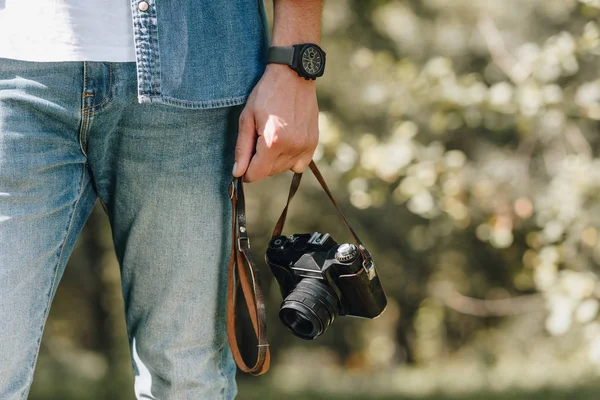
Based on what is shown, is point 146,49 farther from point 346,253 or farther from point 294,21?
point 346,253

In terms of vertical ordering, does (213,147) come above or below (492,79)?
above

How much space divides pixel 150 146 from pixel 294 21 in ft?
1.14

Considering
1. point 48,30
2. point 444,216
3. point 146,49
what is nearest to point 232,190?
point 146,49

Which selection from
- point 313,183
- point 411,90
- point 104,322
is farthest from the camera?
point 104,322

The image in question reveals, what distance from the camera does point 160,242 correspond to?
3.98 feet

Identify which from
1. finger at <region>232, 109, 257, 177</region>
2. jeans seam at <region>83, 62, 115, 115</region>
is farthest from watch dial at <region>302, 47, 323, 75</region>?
jeans seam at <region>83, 62, 115, 115</region>

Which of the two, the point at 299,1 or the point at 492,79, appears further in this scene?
the point at 492,79

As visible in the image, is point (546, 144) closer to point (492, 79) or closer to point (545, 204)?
point (492, 79)

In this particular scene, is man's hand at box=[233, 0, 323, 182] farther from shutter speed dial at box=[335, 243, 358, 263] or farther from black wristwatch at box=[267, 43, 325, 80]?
shutter speed dial at box=[335, 243, 358, 263]

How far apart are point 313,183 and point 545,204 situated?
5.66 ft

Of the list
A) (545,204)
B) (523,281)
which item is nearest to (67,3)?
(545,204)

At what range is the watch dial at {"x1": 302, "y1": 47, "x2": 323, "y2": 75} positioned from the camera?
4.05 ft

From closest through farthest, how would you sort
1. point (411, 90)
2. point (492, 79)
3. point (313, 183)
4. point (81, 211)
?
point (81, 211) < point (411, 90) < point (492, 79) < point (313, 183)

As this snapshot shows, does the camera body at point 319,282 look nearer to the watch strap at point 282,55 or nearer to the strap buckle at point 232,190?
the strap buckle at point 232,190
